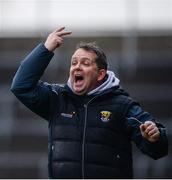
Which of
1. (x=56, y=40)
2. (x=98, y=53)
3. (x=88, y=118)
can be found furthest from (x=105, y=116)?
(x=56, y=40)

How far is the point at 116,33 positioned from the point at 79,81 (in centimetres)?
802

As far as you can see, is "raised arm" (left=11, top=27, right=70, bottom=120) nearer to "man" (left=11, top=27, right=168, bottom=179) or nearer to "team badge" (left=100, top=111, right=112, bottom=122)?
"man" (left=11, top=27, right=168, bottom=179)

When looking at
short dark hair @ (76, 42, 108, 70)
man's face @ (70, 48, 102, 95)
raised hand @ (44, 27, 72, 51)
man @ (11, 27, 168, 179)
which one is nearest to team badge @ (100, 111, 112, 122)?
man @ (11, 27, 168, 179)

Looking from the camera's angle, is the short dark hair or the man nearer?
the man

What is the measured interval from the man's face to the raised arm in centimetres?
14

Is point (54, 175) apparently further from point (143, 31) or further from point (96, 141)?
point (143, 31)

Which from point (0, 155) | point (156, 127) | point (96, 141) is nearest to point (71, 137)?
point (96, 141)

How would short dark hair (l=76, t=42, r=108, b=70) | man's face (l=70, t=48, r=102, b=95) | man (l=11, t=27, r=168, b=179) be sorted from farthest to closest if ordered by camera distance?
short dark hair (l=76, t=42, r=108, b=70) < man's face (l=70, t=48, r=102, b=95) < man (l=11, t=27, r=168, b=179)

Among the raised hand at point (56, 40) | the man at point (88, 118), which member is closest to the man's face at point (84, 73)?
the man at point (88, 118)

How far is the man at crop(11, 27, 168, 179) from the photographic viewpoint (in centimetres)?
444

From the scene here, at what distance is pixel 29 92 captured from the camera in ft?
15.1

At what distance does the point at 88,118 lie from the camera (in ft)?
14.8

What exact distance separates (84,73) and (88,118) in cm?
27

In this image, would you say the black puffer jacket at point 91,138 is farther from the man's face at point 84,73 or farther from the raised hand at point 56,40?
the raised hand at point 56,40
